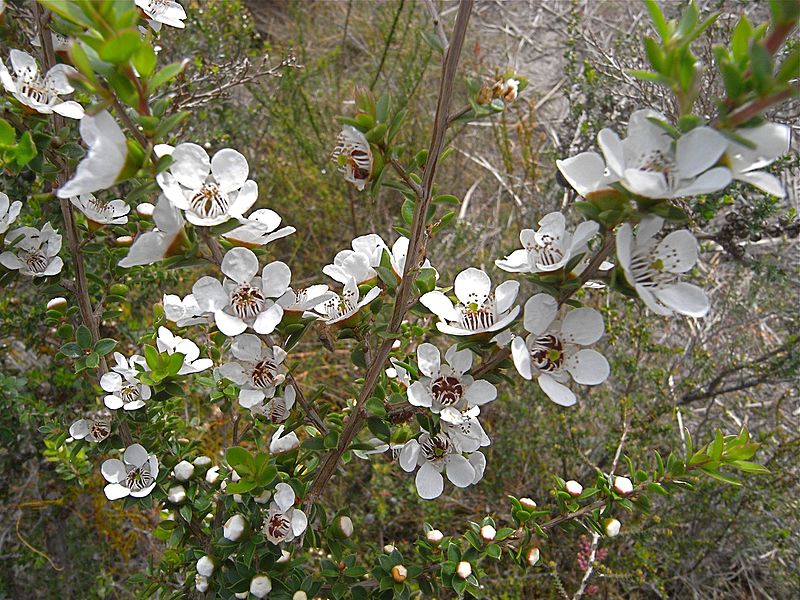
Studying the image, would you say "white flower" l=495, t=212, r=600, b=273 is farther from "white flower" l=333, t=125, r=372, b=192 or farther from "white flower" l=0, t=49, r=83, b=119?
"white flower" l=0, t=49, r=83, b=119

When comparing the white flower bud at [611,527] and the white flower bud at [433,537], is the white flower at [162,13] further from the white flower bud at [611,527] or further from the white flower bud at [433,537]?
the white flower bud at [611,527]

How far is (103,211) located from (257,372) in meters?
0.45

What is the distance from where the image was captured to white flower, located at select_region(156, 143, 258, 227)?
74cm

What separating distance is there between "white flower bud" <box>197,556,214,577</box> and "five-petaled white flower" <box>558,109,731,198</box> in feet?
2.77

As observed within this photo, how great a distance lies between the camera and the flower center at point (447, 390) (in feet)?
2.77

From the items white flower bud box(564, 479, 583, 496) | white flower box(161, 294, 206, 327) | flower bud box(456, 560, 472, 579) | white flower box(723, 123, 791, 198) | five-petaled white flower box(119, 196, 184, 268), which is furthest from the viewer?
white flower bud box(564, 479, 583, 496)

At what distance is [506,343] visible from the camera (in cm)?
79

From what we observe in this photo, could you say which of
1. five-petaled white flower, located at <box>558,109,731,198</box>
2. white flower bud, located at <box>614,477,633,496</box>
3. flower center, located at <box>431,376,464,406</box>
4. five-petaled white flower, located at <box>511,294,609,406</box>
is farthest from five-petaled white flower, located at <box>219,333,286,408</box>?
white flower bud, located at <box>614,477,633,496</box>

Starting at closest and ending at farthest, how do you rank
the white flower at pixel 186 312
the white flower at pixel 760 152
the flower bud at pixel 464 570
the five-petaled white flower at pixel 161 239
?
the white flower at pixel 760 152, the five-petaled white flower at pixel 161 239, the white flower at pixel 186 312, the flower bud at pixel 464 570

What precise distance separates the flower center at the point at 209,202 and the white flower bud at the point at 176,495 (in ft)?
1.84

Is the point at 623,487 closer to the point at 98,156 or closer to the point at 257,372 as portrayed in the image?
the point at 257,372

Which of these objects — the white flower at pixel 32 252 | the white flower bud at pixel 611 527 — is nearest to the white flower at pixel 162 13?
the white flower at pixel 32 252

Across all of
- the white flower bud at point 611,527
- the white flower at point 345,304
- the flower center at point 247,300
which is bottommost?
the white flower bud at point 611,527

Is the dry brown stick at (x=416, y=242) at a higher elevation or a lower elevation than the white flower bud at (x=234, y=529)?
higher
